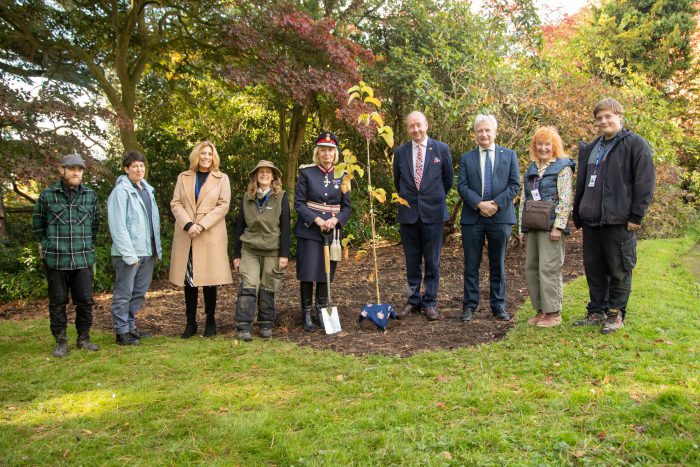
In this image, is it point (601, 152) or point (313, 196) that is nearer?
point (601, 152)

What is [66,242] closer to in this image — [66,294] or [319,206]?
[66,294]

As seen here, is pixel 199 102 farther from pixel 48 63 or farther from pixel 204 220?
pixel 204 220

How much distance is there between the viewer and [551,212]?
15.0 feet

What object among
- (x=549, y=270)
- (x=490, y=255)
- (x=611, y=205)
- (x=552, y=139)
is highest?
(x=552, y=139)

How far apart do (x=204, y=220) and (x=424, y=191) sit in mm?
2106

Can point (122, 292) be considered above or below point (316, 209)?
below

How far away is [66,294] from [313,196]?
2.33 m

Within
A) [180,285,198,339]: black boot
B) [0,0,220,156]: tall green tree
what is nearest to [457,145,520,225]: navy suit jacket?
[180,285,198,339]: black boot

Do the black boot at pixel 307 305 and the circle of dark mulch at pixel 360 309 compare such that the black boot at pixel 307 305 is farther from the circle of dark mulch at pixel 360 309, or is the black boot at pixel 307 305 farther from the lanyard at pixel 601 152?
the lanyard at pixel 601 152

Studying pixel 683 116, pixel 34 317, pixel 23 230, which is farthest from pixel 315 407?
pixel 683 116

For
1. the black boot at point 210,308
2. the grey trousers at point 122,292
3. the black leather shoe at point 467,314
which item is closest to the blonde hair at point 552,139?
the black leather shoe at point 467,314

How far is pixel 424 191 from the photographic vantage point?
5223 mm

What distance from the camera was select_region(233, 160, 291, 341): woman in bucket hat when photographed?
5008mm

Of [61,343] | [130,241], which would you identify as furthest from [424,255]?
[61,343]
